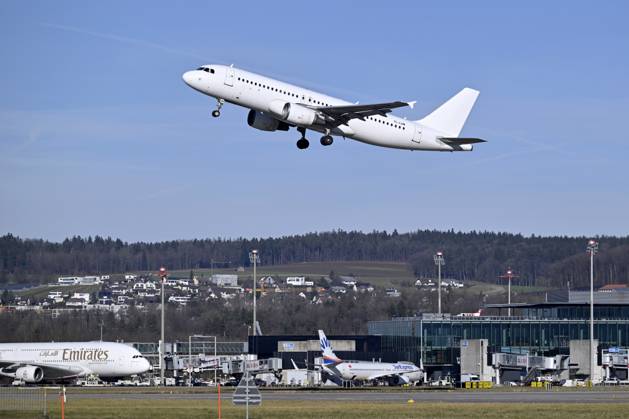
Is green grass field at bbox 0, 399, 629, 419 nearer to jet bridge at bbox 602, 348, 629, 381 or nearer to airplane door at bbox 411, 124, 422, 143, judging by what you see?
airplane door at bbox 411, 124, 422, 143

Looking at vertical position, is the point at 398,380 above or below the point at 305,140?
below

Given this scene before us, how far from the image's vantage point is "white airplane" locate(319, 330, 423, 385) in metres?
127

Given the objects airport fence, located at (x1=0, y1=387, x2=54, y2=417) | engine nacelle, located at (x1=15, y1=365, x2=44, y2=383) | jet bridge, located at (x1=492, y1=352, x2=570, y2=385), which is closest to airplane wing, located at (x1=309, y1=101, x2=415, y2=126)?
airport fence, located at (x1=0, y1=387, x2=54, y2=417)

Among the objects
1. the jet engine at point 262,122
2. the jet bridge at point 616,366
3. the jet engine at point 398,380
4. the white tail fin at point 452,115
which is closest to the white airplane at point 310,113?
the jet engine at point 262,122

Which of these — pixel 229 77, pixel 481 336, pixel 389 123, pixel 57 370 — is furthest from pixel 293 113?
pixel 481 336

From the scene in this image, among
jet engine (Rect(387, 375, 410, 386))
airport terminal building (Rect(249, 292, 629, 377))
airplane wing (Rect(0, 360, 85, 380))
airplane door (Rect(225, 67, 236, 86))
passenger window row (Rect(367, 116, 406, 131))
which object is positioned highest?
airplane door (Rect(225, 67, 236, 86))

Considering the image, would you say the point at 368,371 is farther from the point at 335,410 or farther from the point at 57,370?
the point at 335,410

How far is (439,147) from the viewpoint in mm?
98062

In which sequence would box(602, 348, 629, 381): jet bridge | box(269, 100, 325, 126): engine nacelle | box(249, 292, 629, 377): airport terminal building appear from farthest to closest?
box(249, 292, 629, 377): airport terminal building
box(602, 348, 629, 381): jet bridge
box(269, 100, 325, 126): engine nacelle

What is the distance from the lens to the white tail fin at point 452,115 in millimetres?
103938

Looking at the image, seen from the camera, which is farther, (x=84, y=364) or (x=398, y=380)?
(x=398, y=380)

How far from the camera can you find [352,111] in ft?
295

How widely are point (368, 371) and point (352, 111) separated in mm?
44661

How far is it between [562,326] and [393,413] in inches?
3591
